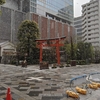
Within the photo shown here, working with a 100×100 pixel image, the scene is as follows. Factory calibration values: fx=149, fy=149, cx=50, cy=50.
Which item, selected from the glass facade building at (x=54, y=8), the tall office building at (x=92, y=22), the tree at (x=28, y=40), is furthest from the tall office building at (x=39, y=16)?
the tree at (x=28, y=40)

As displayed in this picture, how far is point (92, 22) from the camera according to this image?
70.5 m

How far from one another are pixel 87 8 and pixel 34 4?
28596mm

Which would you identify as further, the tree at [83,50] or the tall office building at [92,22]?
the tall office building at [92,22]

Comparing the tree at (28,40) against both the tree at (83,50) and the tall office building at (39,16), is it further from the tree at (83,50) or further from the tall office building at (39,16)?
the tall office building at (39,16)

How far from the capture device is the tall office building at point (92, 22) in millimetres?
68256

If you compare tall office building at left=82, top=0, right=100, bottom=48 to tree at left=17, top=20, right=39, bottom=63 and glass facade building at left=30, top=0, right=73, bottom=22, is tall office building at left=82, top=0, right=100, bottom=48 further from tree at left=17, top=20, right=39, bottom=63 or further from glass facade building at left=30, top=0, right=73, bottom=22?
tree at left=17, top=20, right=39, bottom=63

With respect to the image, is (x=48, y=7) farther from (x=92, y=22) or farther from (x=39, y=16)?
(x=92, y=22)

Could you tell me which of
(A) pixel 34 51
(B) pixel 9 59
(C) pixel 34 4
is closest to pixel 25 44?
(A) pixel 34 51

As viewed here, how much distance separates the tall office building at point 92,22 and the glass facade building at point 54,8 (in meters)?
9.46

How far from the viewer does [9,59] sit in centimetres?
3167

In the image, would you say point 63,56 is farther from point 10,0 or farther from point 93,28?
point 93,28

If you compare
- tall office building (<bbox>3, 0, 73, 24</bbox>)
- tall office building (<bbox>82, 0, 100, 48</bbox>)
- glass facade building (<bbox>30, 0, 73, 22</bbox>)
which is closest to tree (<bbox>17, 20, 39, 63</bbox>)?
tall office building (<bbox>3, 0, 73, 24</bbox>)

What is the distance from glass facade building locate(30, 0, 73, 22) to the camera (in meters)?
59.2

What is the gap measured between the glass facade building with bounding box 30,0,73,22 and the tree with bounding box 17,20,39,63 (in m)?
26.6
